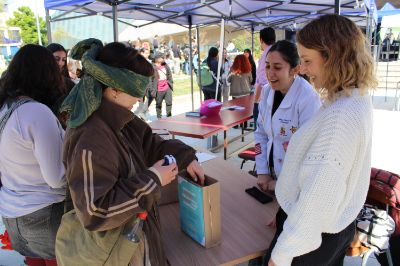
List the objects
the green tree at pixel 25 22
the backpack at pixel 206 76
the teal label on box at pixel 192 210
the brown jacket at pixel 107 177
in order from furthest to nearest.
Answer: the green tree at pixel 25 22 < the backpack at pixel 206 76 < the teal label on box at pixel 192 210 < the brown jacket at pixel 107 177

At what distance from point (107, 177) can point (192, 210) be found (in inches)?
16.2

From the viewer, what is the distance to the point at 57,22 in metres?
5.57

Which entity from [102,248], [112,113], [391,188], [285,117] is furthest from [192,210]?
[391,188]

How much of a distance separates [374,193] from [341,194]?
784 millimetres

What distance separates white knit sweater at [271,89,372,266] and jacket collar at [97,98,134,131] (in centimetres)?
58

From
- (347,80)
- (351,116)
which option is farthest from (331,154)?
(347,80)

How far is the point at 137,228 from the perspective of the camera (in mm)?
1012

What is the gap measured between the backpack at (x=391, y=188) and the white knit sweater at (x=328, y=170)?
0.63m

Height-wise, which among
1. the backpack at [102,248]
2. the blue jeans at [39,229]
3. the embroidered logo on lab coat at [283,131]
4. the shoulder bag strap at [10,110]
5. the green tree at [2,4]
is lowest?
the blue jeans at [39,229]

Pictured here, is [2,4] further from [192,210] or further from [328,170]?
[328,170]

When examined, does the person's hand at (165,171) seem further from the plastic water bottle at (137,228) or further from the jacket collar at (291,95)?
the jacket collar at (291,95)

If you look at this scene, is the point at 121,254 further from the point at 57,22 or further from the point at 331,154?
the point at 57,22

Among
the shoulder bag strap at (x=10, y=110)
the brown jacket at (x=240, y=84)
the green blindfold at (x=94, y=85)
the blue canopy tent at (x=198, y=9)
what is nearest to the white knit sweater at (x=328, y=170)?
the green blindfold at (x=94, y=85)

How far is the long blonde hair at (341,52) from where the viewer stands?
99 centimetres
